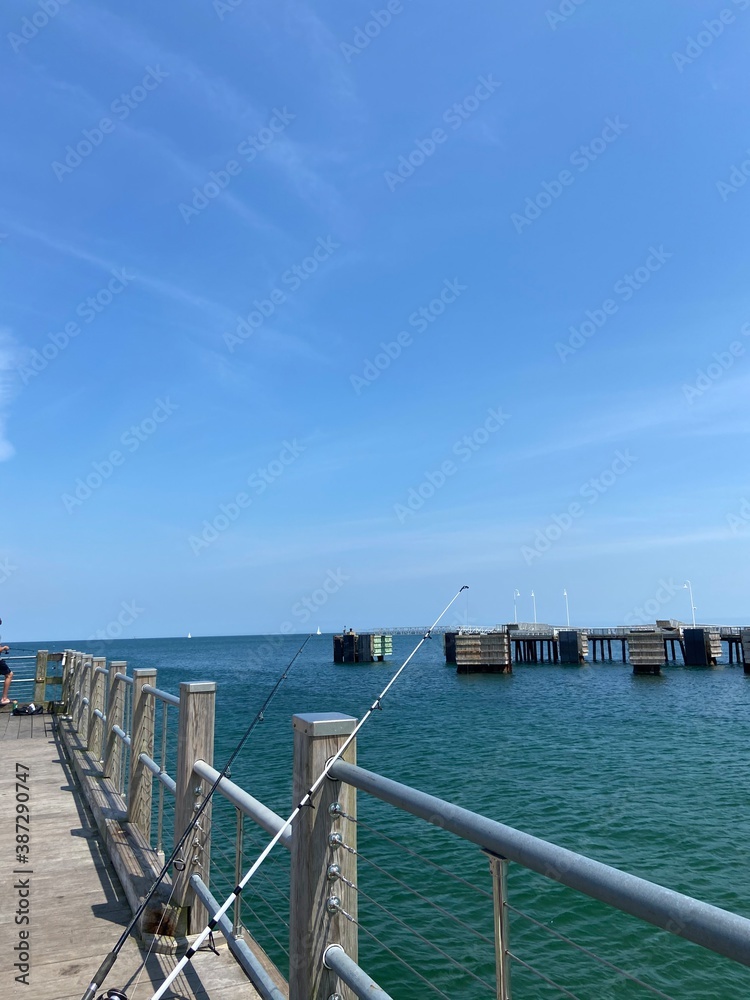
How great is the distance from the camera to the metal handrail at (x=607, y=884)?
1.19 metres

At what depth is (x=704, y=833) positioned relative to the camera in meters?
13.7

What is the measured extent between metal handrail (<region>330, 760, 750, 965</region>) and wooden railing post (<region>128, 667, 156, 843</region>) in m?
4.20

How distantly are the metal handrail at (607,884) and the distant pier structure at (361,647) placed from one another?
8327 cm

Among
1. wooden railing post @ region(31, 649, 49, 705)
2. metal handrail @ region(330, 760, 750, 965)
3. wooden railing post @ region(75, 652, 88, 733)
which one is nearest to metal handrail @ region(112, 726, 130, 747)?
wooden railing post @ region(75, 652, 88, 733)

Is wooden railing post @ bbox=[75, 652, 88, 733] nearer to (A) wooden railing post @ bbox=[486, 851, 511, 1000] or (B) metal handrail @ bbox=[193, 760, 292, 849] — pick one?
(B) metal handrail @ bbox=[193, 760, 292, 849]

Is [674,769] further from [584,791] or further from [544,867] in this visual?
[544,867]

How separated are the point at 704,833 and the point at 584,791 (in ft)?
11.6

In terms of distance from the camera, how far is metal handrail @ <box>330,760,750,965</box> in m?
1.19

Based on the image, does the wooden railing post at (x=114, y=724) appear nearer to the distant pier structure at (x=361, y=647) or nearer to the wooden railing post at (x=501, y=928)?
the wooden railing post at (x=501, y=928)

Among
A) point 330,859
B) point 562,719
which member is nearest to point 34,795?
point 330,859

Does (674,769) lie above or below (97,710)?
below

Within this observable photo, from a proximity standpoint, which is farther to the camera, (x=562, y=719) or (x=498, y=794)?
(x=562, y=719)

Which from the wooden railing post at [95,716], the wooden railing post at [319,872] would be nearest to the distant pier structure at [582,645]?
the wooden railing post at [95,716]

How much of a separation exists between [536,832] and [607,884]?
528 inches
